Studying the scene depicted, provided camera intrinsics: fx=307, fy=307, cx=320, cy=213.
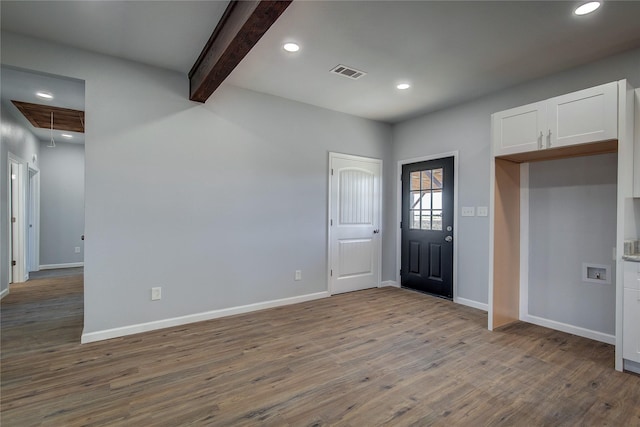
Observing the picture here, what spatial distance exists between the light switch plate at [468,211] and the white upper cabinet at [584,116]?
1.38 metres

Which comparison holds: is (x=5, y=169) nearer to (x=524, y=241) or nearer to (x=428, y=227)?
(x=428, y=227)

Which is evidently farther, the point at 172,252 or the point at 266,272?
the point at 266,272

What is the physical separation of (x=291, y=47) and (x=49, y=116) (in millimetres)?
4529

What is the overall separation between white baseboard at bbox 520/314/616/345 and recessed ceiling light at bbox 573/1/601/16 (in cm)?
285

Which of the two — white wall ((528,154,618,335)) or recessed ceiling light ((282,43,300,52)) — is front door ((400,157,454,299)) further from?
recessed ceiling light ((282,43,300,52))

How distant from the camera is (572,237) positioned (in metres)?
3.20

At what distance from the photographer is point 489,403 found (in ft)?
6.59

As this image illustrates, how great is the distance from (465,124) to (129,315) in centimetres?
464

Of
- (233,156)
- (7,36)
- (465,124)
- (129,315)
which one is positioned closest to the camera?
(7,36)

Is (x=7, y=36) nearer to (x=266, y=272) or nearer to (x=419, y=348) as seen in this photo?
(x=266, y=272)

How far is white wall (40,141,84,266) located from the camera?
266 inches

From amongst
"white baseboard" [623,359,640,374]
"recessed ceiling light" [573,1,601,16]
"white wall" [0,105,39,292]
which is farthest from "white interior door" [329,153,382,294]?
"white wall" [0,105,39,292]

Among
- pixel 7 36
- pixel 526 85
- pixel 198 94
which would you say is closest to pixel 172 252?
pixel 198 94

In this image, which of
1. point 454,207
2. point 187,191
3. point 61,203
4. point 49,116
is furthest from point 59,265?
point 454,207
